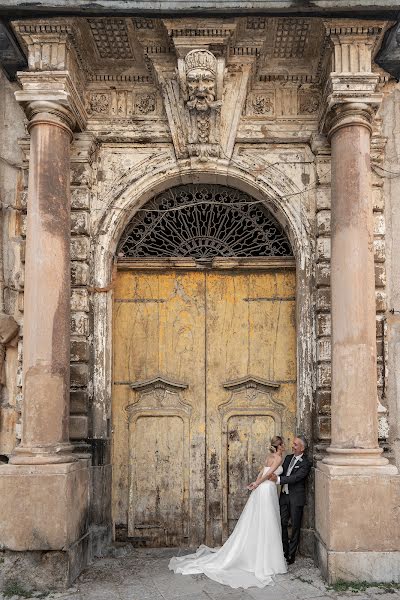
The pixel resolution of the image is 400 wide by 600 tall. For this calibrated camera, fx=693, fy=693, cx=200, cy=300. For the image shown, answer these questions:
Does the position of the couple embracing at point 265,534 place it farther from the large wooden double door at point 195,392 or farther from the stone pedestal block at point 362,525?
the stone pedestal block at point 362,525

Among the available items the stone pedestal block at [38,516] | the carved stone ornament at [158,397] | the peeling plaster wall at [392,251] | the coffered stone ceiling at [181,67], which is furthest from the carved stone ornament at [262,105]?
the stone pedestal block at [38,516]

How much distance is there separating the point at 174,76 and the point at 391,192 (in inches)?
109

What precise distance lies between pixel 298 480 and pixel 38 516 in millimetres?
2640

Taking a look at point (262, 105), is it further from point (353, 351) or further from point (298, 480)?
point (298, 480)

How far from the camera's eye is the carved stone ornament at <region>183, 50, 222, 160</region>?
714 cm

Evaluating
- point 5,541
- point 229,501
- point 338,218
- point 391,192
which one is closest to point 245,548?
point 229,501

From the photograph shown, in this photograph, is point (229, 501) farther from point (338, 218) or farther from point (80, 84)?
point (80, 84)

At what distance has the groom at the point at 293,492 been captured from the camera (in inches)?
281

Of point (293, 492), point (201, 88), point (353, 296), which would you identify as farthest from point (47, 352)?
point (201, 88)

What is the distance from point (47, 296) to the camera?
A: 6852 millimetres

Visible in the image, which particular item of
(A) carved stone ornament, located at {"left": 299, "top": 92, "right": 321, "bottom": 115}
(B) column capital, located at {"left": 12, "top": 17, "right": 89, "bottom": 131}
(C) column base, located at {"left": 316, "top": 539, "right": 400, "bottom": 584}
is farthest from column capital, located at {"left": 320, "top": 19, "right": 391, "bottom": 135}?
(C) column base, located at {"left": 316, "top": 539, "right": 400, "bottom": 584}

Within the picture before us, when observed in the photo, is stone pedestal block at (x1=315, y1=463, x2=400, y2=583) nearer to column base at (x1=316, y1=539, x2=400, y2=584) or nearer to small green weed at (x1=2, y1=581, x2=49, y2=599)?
column base at (x1=316, y1=539, x2=400, y2=584)

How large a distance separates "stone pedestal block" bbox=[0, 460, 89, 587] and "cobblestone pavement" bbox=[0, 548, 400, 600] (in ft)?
0.99

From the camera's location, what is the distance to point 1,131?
315 inches
